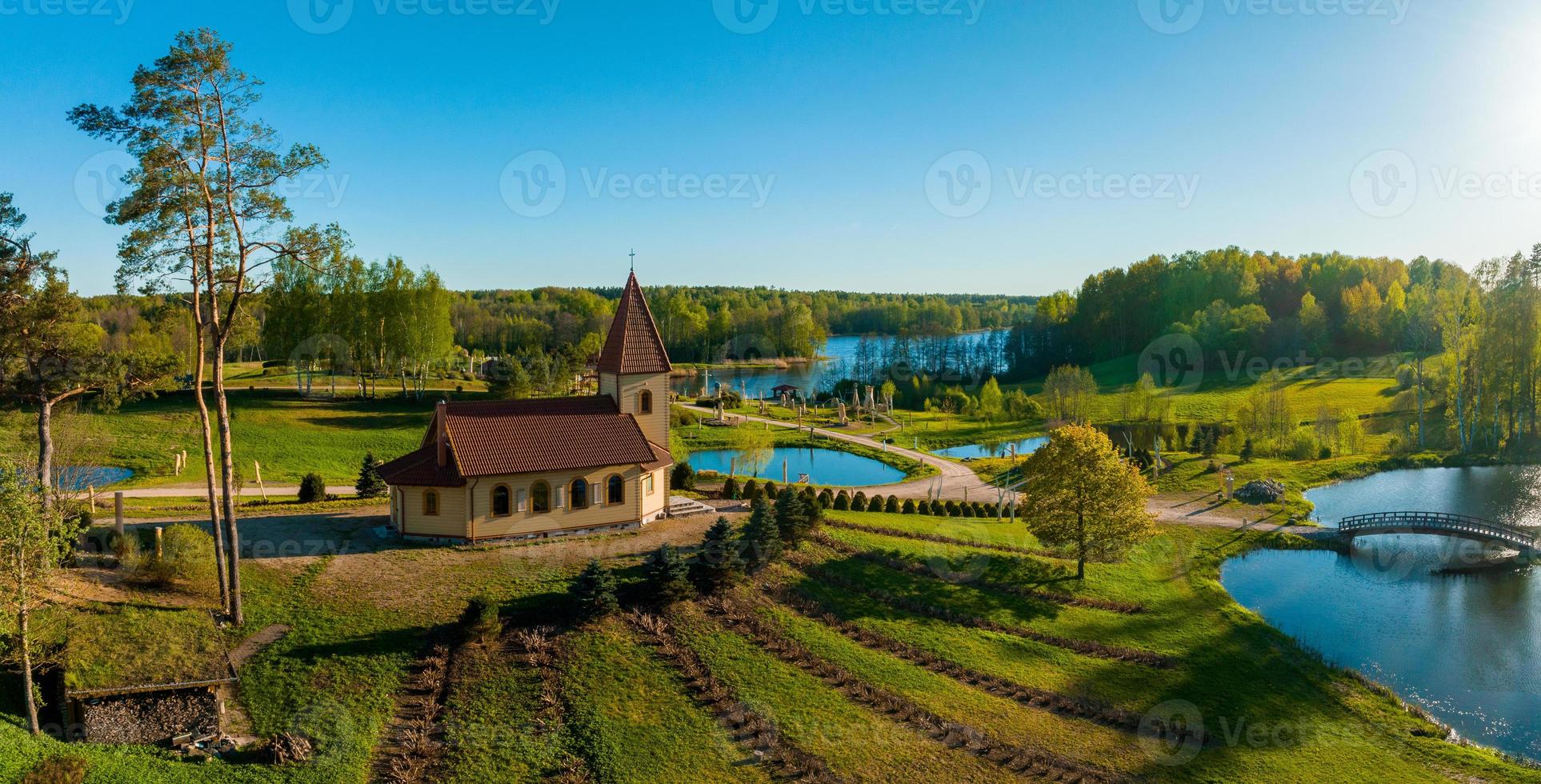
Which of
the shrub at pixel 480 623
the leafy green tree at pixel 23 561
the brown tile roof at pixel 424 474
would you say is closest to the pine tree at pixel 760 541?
the shrub at pixel 480 623

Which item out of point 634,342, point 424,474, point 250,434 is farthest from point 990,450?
point 250,434

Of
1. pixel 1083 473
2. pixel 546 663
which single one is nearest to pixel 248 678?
pixel 546 663

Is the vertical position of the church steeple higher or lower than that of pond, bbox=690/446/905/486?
higher

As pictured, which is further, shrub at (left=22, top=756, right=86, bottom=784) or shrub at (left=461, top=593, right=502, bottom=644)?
shrub at (left=461, top=593, right=502, bottom=644)

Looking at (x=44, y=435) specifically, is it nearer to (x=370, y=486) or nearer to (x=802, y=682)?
(x=370, y=486)

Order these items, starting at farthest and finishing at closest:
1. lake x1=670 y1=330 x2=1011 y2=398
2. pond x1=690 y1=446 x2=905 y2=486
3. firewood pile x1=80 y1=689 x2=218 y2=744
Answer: lake x1=670 y1=330 x2=1011 y2=398, pond x1=690 y1=446 x2=905 y2=486, firewood pile x1=80 y1=689 x2=218 y2=744

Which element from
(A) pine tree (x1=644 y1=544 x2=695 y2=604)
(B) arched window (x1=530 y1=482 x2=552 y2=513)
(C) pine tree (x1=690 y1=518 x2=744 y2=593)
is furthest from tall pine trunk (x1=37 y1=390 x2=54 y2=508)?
(C) pine tree (x1=690 y1=518 x2=744 y2=593)

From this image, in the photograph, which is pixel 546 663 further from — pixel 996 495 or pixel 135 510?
pixel 996 495

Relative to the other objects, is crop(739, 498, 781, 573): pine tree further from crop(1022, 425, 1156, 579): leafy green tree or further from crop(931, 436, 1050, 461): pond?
crop(931, 436, 1050, 461): pond
